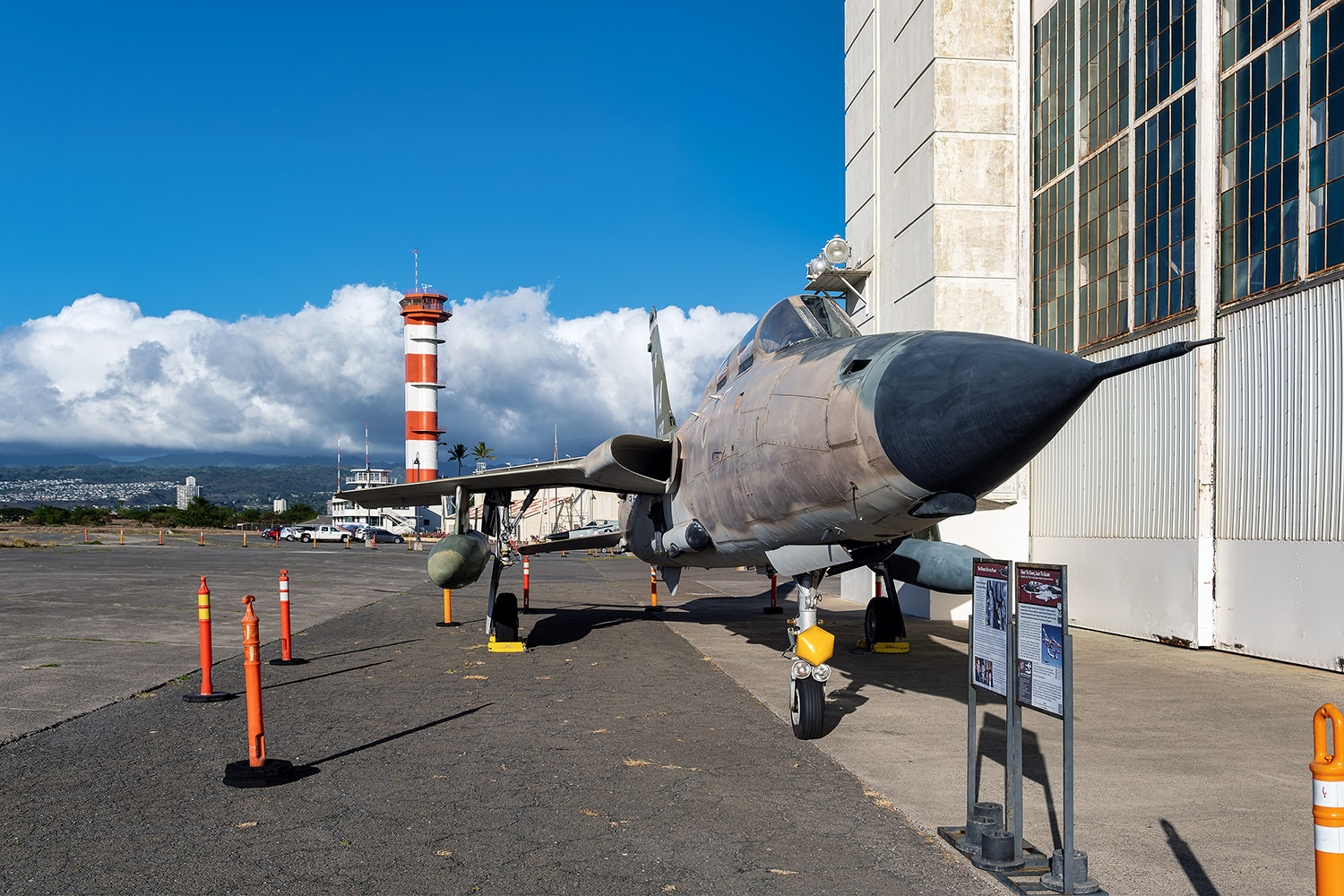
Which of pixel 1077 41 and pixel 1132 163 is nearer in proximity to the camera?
pixel 1132 163

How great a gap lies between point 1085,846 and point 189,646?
11.4m

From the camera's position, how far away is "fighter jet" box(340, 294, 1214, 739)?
5277 millimetres

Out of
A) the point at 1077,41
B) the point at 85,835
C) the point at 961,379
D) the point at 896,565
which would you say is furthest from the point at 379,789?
the point at 1077,41

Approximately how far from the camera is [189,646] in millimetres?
12242

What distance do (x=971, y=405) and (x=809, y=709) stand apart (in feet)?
9.97

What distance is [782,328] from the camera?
831 cm

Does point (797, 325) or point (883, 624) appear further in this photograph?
point (883, 624)

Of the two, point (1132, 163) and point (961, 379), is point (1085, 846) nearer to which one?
point (961, 379)

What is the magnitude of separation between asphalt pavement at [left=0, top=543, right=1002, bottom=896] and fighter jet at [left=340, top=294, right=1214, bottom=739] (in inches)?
55.5

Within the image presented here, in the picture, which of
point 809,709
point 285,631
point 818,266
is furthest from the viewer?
point 818,266

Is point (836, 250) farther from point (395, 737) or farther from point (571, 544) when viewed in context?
point (395, 737)

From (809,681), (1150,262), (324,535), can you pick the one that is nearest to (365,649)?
(809,681)

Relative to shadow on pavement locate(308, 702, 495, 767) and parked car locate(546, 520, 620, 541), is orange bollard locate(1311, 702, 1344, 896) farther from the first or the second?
parked car locate(546, 520, 620, 541)

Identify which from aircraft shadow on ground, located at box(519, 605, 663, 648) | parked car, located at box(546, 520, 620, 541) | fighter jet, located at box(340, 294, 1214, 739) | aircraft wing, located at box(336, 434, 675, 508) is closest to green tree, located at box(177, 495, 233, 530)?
parked car, located at box(546, 520, 620, 541)
